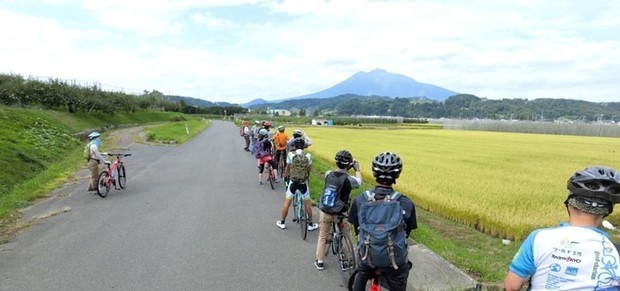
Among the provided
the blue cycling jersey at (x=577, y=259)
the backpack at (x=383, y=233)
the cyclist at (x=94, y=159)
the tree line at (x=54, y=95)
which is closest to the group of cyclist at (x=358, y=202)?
the backpack at (x=383, y=233)

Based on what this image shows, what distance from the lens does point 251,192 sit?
10.4 metres

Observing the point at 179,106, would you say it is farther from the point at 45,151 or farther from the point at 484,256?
the point at 484,256

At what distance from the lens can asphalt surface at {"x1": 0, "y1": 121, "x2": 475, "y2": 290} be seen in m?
4.80

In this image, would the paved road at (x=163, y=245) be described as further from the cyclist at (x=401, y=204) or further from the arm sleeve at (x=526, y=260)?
the arm sleeve at (x=526, y=260)

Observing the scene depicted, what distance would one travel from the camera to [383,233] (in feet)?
10.2

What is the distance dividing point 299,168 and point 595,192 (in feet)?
15.6

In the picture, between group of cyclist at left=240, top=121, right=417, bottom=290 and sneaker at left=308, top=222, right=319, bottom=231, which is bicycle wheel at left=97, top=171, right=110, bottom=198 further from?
sneaker at left=308, top=222, right=319, bottom=231

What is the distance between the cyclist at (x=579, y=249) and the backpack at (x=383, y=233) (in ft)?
3.15

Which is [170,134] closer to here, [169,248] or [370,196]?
[169,248]

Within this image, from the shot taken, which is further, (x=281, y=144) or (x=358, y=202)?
(x=281, y=144)

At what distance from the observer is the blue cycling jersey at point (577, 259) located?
6.93 feet

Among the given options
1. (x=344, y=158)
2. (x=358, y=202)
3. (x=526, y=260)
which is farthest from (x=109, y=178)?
(x=526, y=260)

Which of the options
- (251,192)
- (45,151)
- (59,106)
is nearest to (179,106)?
(59,106)

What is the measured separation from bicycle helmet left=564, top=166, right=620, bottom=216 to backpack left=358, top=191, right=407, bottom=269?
1.26m
